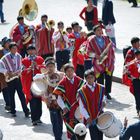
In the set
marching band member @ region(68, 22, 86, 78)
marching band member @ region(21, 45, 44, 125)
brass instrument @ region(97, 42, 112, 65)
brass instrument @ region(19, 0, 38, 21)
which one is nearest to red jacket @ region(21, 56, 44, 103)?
marching band member @ region(21, 45, 44, 125)

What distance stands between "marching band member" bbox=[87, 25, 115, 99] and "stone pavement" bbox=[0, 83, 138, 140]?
740 mm

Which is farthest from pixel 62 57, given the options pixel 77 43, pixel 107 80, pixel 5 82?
pixel 5 82

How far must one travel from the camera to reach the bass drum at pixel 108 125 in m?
10.2

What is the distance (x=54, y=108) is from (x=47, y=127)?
165 centimetres

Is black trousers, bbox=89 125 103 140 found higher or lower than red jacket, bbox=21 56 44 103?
lower

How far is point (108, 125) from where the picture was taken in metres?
10.2

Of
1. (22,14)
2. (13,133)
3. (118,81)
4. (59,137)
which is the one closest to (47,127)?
(13,133)

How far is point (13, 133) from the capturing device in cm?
1266

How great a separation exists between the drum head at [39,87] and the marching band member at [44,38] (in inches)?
202

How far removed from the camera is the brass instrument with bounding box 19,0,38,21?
750 inches

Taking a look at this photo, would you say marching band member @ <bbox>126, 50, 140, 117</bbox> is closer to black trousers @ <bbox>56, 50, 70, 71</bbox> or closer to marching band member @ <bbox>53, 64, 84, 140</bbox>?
marching band member @ <bbox>53, 64, 84, 140</bbox>

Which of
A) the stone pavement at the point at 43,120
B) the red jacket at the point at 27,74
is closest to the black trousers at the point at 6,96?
the stone pavement at the point at 43,120

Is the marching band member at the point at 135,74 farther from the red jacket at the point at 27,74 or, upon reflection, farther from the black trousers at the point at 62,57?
the black trousers at the point at 62,57

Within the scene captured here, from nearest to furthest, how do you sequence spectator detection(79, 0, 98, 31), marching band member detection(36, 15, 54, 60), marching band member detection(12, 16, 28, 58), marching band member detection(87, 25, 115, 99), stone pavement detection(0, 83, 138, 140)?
1. stone pavement detection(0, 83, 138, 140)
2. marching band member detection(87, 25, 115, 99)
3. marching band member detection(36, 15, 54, 60)
4. marching band member detection(12, 16, 28, 58)
5. spectator detection(79, 0, 98, 31)
